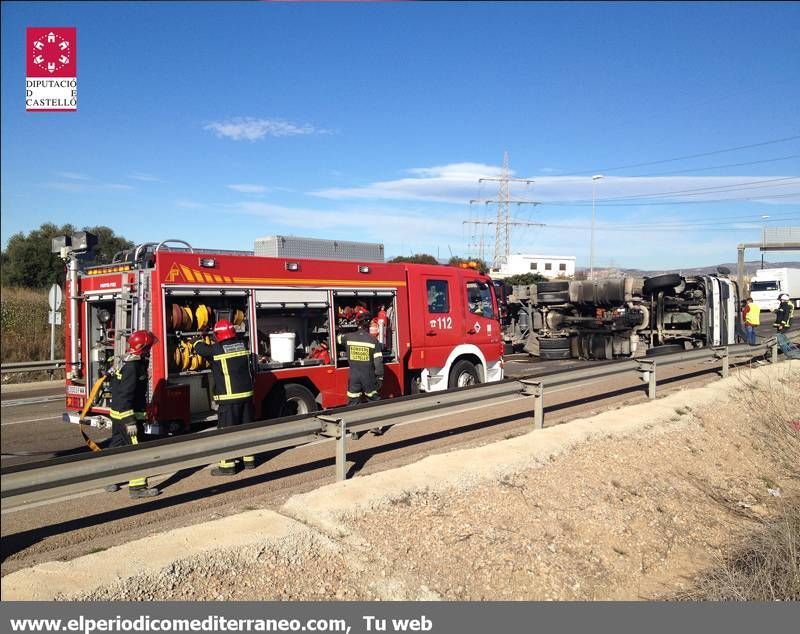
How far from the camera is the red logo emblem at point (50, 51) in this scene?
527 centimetres

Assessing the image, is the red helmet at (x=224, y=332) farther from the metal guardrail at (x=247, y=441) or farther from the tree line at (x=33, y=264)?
the tree line at (x=33, y=264)

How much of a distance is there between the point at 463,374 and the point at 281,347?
150 inches

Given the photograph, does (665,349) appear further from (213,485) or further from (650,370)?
(213,485)

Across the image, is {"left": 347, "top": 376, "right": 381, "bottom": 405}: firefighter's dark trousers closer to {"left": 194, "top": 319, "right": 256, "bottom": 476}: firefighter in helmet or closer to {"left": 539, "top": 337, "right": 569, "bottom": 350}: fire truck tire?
{"left": 194, "top": 319, "right": 256, "bottom": 476}: firefighter in helmet

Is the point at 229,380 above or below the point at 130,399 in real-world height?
above

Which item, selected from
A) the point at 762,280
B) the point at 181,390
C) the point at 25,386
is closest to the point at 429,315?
the point at 181,390

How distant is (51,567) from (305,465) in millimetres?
3484

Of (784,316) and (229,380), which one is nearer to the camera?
(229,380)

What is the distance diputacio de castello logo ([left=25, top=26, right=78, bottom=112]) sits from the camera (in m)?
5.29

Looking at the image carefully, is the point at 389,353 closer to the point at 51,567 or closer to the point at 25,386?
the point at 51,567

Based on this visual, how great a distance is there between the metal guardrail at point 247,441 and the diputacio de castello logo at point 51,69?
2.87 meters
